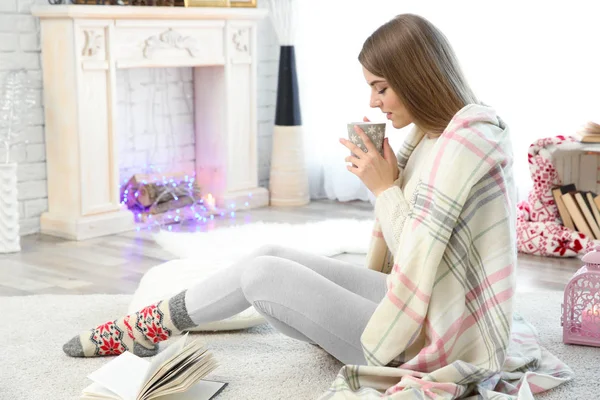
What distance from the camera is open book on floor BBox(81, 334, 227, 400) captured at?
2.03 meters

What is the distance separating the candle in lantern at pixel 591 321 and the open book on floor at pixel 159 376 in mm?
1082

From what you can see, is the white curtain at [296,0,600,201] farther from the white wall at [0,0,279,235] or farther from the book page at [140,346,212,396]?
the book page at [140,346,212,396]

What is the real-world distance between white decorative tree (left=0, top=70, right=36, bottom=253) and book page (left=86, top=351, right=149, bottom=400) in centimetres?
192

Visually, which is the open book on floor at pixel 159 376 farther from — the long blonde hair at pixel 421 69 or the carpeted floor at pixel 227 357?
the long blonde hair at pixel 421 69

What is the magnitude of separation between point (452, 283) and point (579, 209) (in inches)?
85.0

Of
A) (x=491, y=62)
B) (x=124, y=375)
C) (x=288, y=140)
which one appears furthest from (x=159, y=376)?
(x=288, y=140)

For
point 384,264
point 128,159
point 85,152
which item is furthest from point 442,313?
point 128,159

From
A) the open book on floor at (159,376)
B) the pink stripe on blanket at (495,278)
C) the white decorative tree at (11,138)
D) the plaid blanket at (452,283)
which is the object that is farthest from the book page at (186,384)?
the white decorative tree at (11,138)

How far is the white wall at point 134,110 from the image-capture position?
4.14 metres

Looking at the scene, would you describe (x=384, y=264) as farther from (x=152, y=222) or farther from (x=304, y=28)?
(x=304, y=28)

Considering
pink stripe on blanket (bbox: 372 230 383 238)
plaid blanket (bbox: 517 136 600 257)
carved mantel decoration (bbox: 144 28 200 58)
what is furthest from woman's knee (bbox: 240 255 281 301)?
carved mantel decoration (bbox: 144 28 200 58)

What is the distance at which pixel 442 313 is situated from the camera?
6.28 ft

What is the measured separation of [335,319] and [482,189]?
442 mm

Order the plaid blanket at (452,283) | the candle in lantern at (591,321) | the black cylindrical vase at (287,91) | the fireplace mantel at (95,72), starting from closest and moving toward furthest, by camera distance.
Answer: the plaid blanket at (452,283)
the candle in lantern at (591,321)
the fireplace mantel at (95,72)
the black cylindrical vase at (287,91)
